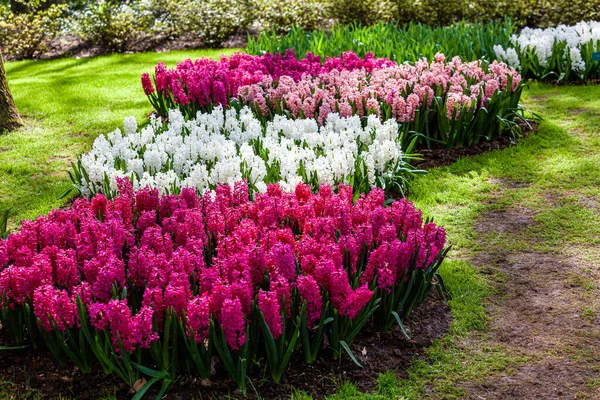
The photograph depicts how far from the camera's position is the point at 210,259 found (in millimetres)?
4094

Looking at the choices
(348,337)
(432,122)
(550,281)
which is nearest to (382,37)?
(432,122)

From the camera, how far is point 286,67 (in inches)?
335

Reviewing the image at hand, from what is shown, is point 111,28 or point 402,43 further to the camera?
point 111,28

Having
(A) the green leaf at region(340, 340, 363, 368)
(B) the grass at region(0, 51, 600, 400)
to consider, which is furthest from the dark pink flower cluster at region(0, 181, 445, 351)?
(B) the grass at region(0, 51, 600, 400)

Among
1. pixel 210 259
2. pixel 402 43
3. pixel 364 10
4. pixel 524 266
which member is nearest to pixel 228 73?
pixel 402 43

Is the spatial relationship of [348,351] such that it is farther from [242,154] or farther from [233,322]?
[242,154]

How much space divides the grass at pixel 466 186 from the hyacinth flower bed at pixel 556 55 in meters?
0.29

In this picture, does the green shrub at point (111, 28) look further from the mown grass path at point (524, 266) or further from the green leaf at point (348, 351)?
the green leaf at point (348, 351)

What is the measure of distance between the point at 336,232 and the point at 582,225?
7.34 feet

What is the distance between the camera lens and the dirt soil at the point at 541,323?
3.49 m

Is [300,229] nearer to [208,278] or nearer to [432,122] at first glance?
[208,278]

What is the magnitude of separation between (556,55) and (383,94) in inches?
142

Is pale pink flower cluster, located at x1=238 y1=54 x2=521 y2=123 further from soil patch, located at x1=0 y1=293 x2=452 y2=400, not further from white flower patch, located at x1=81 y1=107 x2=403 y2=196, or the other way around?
soil patch, located at x1=0 y1=293 x2=452 y2=400

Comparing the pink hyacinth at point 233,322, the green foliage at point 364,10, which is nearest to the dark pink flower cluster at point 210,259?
the pink hyacinth at point 233,322
